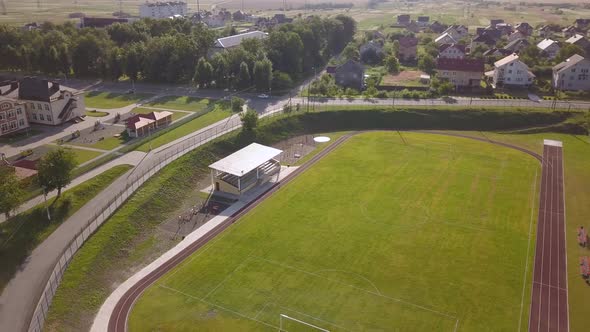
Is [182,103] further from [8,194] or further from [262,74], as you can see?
[8,194]

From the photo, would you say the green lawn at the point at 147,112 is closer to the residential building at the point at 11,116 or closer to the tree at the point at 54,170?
the residential building at the point at 11,116

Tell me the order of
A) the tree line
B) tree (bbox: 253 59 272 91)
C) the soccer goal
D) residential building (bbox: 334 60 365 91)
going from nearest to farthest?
the soccer goal
tree (bbox: 253 59 272 91)
the tree line
residential building (bbox: 334 60 365 91)

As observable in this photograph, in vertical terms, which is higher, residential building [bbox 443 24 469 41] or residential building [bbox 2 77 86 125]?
residential building [bbox 443 24 469 41]

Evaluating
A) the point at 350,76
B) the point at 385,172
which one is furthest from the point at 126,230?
the point at 350,76

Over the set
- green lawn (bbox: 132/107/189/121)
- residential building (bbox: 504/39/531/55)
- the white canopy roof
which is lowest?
the white canopy roof

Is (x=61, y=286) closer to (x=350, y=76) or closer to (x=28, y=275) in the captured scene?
(x=28, y=275)

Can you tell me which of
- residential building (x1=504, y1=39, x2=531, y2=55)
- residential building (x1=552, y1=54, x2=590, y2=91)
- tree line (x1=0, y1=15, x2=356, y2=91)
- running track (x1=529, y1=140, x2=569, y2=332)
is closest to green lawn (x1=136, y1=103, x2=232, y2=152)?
tree line (x1=0, y1=15, x2=356, y2=91)

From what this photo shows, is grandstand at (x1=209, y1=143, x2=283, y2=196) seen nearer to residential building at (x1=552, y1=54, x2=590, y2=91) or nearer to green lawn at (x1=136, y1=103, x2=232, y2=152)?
green lawn at (x1=136, y1=103, x2=232, y2=152)
